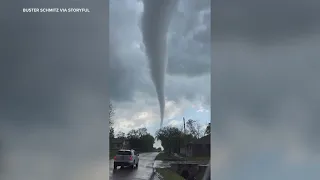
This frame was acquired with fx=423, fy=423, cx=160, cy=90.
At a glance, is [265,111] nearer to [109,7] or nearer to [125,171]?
[125,171]

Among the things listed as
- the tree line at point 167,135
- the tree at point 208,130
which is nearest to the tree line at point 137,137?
the tree line at point 167,135

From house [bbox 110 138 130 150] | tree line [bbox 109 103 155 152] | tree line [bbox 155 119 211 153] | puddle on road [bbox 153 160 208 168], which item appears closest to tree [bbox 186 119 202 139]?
tree line [bbox 155 119 211 153]

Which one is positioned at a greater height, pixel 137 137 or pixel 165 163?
pixel 137 137

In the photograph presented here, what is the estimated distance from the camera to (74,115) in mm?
3447

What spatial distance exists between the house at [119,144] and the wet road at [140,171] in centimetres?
12

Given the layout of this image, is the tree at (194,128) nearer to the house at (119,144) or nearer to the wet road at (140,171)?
the wet road at (140,171)

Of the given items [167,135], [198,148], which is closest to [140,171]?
[167,135]

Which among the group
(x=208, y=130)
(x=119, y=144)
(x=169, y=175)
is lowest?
(x=169, y=175)

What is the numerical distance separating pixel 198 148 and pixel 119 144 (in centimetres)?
65

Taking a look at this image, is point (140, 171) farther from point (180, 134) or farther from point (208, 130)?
point (208, 130)

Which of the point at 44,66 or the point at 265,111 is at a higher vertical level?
the point at 44,66

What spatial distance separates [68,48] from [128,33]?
1.67 feet

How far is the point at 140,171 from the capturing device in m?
3.47

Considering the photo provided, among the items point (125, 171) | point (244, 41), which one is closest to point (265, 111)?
point (244, 41)
